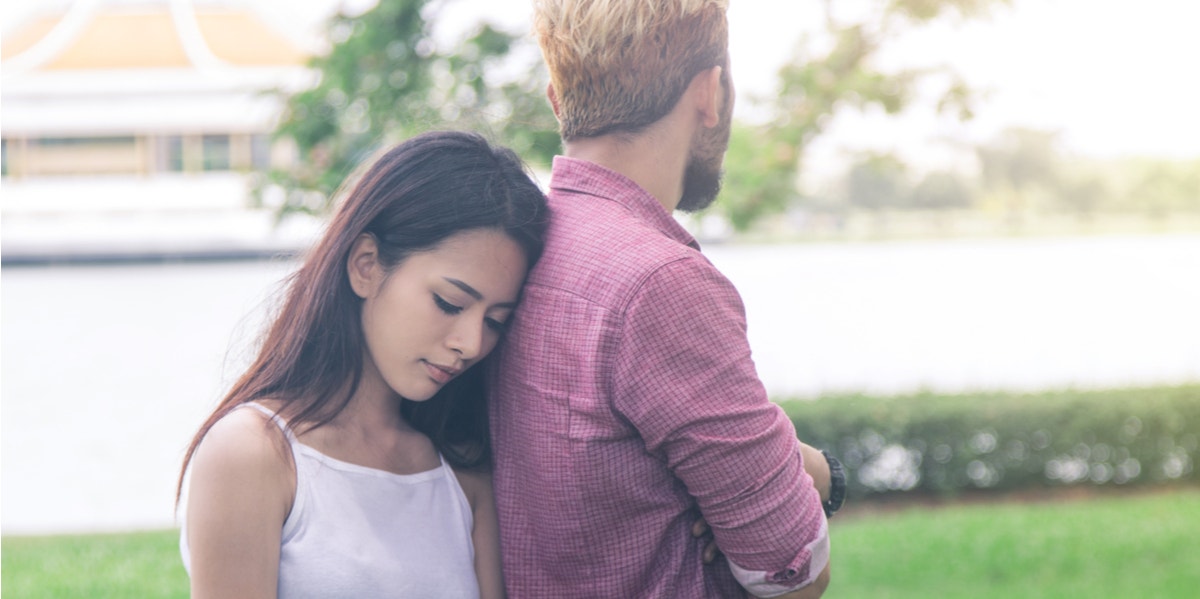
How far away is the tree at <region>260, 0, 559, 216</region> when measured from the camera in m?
5.14

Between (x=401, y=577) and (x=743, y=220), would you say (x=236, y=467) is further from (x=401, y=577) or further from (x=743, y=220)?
(x=743, y=220)

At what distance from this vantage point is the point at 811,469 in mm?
1647

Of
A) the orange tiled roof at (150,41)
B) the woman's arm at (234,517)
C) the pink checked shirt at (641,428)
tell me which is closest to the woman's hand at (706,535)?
the pink checked shirt at (641,428)

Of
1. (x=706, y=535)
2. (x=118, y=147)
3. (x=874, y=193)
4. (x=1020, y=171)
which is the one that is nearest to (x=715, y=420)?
(x=706, y=535)

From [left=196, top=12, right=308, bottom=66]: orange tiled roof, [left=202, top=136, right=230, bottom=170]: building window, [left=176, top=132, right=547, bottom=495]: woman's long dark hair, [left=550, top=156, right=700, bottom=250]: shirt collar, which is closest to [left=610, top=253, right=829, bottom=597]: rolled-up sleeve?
[left=550, top=156, right=700, bottom=250]: shirt collar

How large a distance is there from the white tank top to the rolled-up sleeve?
1.25 ft

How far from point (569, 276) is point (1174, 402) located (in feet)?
23.0

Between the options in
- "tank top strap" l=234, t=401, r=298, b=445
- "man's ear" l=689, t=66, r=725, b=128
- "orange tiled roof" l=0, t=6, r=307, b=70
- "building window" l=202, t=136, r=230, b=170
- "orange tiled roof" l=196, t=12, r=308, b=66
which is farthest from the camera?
"orange tiled roof" l=196, t=12, r=308, b=66

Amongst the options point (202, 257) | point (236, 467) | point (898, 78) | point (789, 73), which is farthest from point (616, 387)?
point (202, 257)

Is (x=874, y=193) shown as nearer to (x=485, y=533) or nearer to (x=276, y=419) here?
(x=485, y=533)

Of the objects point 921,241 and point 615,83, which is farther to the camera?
point 921,241

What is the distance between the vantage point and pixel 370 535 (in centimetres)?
153

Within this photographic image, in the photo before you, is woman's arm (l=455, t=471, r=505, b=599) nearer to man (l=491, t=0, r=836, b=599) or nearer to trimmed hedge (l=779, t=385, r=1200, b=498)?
man (l=491, t=0, r=836, b=599)

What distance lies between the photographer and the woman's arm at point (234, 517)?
141cm
